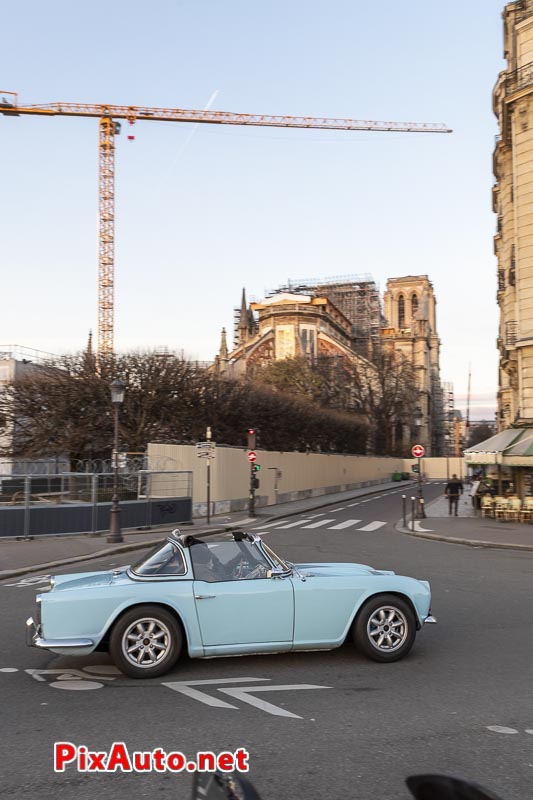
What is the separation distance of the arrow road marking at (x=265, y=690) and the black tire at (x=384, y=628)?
2.88 feet

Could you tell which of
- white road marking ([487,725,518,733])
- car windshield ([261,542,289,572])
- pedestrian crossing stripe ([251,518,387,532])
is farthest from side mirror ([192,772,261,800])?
pedestrian crossing stripe ([251,518,387,532])

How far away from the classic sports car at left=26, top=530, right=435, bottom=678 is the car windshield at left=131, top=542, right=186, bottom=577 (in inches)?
0.5

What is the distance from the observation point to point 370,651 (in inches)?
275

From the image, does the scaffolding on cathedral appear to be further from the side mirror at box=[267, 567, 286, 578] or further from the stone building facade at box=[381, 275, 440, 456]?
the side mirror at box=[267, 567, 286, 578]

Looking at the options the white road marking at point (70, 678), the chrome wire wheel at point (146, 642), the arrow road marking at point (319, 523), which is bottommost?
the arrow road marking at point (319, 523)

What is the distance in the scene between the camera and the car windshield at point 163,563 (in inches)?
274

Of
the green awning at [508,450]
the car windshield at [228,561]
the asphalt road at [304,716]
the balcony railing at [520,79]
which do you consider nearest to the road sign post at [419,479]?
the green awning at [508,450]

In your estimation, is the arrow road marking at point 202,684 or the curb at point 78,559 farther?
the curb at point 78,559

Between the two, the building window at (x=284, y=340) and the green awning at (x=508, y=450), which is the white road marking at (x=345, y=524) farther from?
the building window at (x=284, y=340)

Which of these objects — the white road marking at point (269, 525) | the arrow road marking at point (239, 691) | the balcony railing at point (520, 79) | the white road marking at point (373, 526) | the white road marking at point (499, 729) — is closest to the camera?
the white road marking at point (499, 729)

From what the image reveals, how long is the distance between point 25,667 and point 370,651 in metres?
3.50

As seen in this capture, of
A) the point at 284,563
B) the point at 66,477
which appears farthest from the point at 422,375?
the point at 284,563

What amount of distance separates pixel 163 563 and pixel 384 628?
2.35 m

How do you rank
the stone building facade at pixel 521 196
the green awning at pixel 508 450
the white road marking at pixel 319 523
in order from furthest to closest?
the stone building facade at pixel 521 196 → the green awning at pixel 508 450 → the white road marking at pixel 319 523
